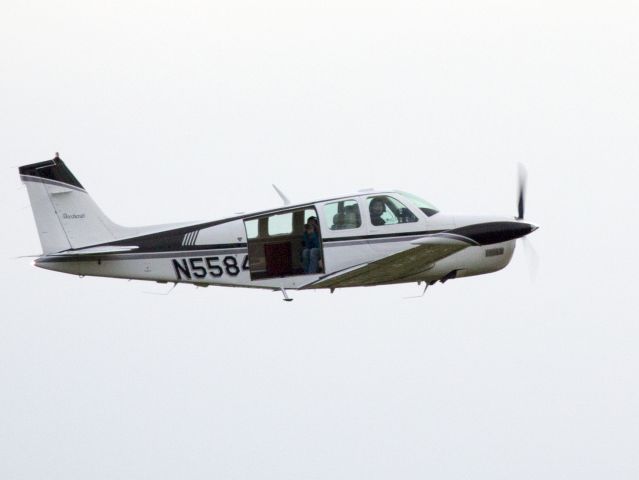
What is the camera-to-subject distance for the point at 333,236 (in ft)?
78.5

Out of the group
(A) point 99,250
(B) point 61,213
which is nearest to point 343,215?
(A) point 99,250

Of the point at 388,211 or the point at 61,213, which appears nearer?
the point at 61,213

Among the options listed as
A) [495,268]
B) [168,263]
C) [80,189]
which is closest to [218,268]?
[168,263]

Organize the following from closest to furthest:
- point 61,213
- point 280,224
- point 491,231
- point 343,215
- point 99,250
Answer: point 491,231, point 99,250, point 61,213, point 343,215, point 280,224

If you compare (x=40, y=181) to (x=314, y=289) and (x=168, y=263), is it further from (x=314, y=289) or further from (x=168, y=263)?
(x=314, y=289)

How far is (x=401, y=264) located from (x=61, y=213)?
17.9 feet

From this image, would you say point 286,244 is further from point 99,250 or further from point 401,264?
point 99,250

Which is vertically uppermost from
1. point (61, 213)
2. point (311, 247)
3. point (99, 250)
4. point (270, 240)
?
point (61, 213)

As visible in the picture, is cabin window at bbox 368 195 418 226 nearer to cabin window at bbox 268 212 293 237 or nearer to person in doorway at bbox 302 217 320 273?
person in doorway at bbox 302 217 320 273

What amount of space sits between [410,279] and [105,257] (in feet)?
16.2

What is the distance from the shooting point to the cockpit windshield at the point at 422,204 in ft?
79.9

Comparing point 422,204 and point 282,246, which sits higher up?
point 422,204

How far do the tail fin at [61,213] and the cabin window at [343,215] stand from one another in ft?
10.7

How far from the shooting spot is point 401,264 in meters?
23.7
